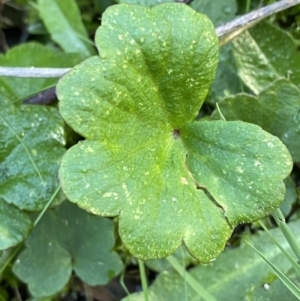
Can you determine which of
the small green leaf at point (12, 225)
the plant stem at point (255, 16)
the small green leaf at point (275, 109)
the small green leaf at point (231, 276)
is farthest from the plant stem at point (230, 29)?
the small green leaf at point (231, 276)

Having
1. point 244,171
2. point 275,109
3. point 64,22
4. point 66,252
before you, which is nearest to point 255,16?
point 275,109

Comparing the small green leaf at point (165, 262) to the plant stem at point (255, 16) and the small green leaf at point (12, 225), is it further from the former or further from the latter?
the plant stem at point (255, 16)

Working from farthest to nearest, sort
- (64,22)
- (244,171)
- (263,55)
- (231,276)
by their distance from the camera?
(64,22)
(263,55)
(231,276)
(244,171)

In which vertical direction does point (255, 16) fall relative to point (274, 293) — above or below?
above

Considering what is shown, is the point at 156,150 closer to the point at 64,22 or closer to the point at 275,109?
the point at 275,109

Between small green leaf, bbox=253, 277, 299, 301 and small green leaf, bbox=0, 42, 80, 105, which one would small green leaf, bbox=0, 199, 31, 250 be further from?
small green leaf, bbox=253, 277, 299, 301

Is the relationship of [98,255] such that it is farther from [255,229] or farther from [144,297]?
[255,229]

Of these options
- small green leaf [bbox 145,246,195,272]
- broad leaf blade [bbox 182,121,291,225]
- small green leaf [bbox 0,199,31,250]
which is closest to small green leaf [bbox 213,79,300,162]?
broad leaf blade [bbox 182,121,291,225]
